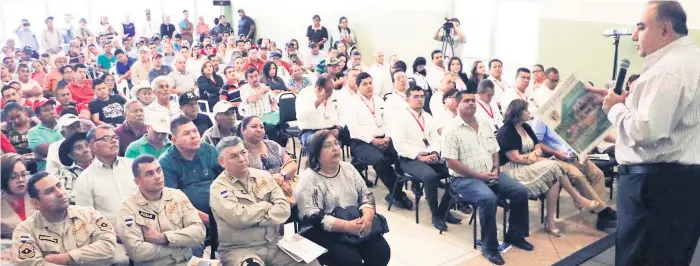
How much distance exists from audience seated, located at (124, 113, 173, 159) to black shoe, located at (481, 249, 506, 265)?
7.99 feet

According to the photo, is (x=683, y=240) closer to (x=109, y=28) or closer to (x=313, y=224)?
Answer: (x=313, y=224)

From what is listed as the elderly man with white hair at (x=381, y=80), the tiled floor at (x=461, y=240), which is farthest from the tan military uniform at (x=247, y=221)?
the elderly man with white hair at (x=381, y=80)

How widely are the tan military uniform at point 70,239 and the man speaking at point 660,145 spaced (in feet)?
7.95

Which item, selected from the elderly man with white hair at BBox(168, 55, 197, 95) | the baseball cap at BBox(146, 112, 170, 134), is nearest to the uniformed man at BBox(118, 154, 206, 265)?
the baseball cap at BBox(146, 112, 170, 134)

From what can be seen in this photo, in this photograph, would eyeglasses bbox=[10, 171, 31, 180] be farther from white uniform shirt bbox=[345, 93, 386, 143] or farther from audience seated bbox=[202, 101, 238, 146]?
white uniform shirt bbox=[345, 93, 386, 143]

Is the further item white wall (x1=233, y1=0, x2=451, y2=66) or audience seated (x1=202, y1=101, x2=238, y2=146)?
white wall (x1=233, y1=0, x2=451, y2=66)

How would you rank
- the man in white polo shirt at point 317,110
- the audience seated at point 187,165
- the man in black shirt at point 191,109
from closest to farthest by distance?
the audience seated at point 187,165
the man in black shirt at point 191,109
the man in white polo shirt at point 317,110

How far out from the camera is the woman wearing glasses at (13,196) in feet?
9.70

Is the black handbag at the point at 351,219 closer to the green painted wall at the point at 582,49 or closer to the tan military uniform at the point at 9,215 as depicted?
the tan military uniform at the point at 9,215

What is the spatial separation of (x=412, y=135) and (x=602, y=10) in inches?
166

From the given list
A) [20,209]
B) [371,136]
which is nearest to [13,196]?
[20,209]

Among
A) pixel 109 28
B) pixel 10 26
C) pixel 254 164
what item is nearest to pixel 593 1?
pixel 254 164

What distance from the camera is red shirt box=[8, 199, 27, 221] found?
9.86 ft

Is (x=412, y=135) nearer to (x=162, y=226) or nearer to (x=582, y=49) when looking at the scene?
(x=162, y=226)
